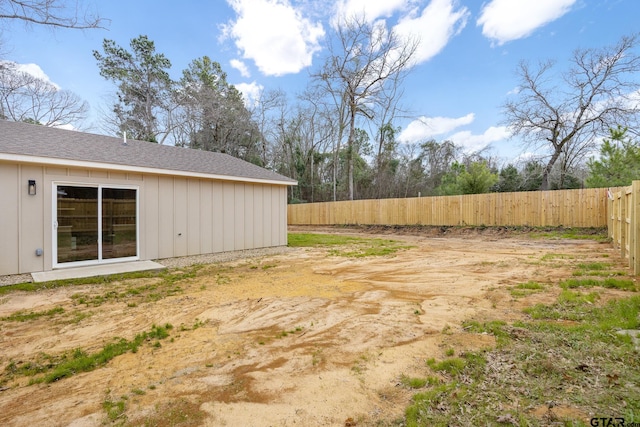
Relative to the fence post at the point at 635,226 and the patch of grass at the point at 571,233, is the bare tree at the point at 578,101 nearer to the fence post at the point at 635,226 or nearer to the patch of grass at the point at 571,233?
the patch of grass at the point at 571,233

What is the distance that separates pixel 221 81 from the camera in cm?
2183

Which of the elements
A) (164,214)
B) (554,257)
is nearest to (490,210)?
(554,257)

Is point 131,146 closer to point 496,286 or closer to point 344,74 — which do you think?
point 496,286

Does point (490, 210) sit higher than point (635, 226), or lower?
higher

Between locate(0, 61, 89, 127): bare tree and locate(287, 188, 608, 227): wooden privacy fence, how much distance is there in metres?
16.1

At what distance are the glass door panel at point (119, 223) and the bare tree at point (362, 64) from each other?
15.1 metres

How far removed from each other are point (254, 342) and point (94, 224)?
216 inches

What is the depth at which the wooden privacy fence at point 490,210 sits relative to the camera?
34.0 feet

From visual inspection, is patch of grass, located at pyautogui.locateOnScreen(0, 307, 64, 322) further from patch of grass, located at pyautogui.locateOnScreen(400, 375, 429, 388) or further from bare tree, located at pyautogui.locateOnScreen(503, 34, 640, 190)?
bare tree, located at pyautogui.locateOnScreen(503, 34, 640, 190)

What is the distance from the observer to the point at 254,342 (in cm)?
261

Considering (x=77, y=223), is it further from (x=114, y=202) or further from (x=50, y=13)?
(x=50, y=13)

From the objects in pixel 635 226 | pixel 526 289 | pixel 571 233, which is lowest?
pixel 526 289
